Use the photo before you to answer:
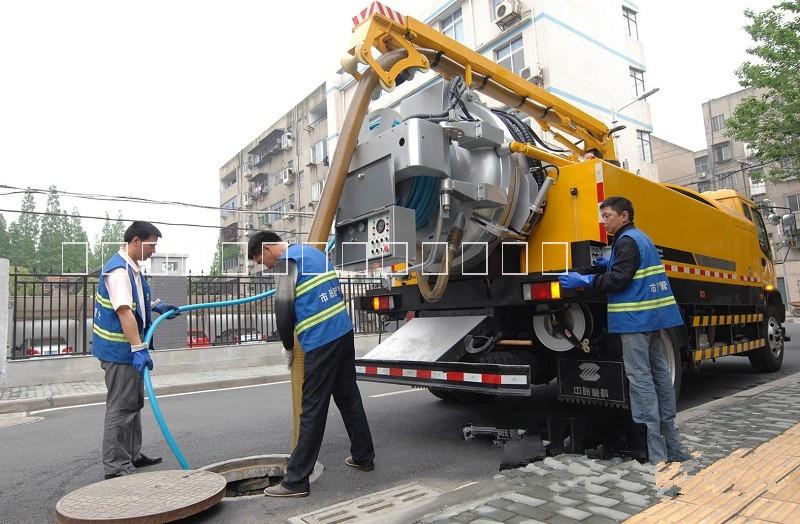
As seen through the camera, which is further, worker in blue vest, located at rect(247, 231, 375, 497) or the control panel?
the control panel

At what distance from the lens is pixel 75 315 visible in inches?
395

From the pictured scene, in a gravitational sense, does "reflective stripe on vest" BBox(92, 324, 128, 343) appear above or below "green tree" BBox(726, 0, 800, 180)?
below

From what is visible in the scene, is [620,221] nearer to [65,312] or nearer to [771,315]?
[771,315]

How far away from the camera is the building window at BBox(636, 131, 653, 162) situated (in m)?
23.3

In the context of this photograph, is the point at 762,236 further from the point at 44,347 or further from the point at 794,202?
the point at 794,202

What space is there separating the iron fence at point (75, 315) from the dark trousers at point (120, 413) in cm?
466

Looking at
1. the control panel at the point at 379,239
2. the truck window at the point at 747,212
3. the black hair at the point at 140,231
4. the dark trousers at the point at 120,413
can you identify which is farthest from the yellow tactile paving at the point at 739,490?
the truck window at the point at 747,212

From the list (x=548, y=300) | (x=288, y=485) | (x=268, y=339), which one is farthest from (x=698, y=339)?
(x=268, y=339)

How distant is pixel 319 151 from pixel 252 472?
31.8 m

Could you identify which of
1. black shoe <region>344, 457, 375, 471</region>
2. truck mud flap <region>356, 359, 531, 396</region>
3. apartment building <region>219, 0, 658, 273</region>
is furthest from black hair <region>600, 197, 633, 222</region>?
apartment building <region>219, 0, 658, 273</region>

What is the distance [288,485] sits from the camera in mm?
3242

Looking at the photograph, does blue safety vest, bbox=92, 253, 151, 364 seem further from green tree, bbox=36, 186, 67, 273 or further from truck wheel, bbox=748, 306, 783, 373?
green tree, bbox=36, 186, 67, 273

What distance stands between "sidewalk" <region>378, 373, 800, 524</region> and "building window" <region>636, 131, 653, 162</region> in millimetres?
21790

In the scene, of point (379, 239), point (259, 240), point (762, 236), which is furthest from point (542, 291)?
point (762, 236)
